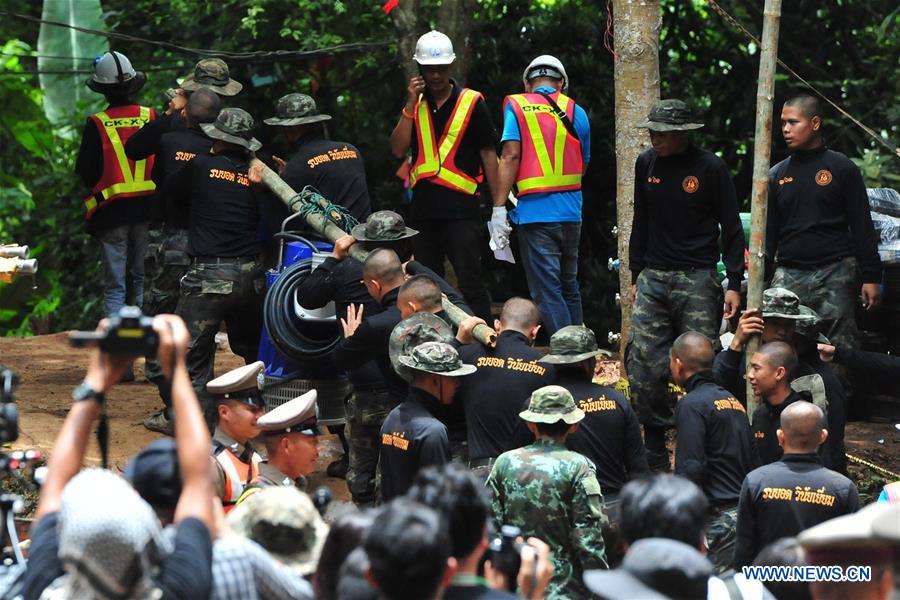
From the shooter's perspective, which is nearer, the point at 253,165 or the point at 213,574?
the point at 213,574

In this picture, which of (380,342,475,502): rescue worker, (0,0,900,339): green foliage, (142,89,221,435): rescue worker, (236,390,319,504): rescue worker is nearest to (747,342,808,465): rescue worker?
(380,342,475,502): rescue worker

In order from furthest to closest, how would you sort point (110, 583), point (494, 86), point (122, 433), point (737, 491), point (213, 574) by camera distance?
1. point (494, 86)
2. point (122, 433)
3. point (737, 491)
4. point (213, 574)
5. point (110, 583)

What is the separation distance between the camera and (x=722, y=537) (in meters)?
7.70

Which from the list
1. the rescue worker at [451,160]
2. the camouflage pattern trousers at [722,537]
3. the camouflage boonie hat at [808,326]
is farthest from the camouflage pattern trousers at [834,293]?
the rescue worker at [451,160]

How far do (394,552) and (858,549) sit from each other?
141cm

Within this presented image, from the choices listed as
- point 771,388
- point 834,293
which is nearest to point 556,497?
point 771,388

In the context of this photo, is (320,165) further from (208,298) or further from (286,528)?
(286,528)

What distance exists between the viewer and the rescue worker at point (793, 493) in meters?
6.76

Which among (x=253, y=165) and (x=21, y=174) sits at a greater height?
(x=253, y=165)

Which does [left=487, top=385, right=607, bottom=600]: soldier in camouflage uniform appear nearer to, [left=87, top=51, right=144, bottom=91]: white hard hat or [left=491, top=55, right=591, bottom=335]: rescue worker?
[left=491, top=55, right=591, bottom=335]: rescue worker

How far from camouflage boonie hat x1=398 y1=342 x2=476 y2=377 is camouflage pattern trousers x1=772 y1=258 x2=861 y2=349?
2933mm

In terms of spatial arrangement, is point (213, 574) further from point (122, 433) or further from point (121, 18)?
point (121, 18)

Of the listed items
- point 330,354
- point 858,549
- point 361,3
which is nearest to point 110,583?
point 858,549

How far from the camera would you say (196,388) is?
1010 centimetres
